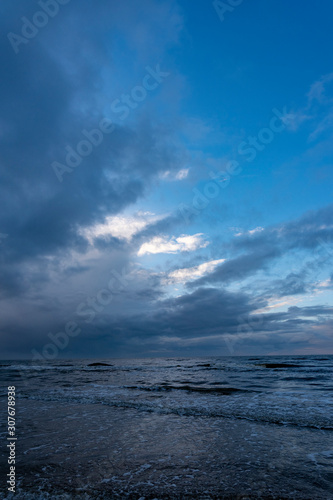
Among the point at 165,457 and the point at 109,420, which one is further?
the point at 109,420

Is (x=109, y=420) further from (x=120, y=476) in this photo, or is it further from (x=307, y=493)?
(x=307, y=493)

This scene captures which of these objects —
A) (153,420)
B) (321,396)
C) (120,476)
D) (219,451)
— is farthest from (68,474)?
(321,396)

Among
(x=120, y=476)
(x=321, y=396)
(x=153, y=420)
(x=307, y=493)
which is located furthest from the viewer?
(x=321, y=396)

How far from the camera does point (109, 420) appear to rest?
9.17 meters

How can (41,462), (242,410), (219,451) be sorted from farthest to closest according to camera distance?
(242,410) < (219,451) < (41,462)

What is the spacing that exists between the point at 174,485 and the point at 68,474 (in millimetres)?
1938

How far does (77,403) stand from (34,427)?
4.25 metres

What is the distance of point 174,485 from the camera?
4586mm

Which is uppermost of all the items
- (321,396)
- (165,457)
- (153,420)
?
(165,457)

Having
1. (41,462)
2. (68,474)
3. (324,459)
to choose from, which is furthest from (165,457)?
(324,459)

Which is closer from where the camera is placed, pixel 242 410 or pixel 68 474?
pixel 68 474

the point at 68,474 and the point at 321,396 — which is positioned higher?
the point at 68,474

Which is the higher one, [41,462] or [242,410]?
[41,462]

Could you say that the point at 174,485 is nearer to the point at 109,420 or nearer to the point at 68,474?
the point at 68,474
